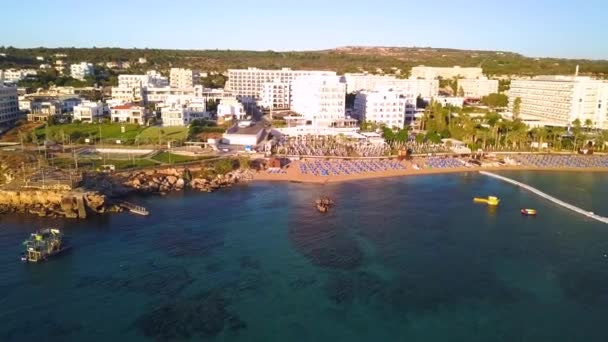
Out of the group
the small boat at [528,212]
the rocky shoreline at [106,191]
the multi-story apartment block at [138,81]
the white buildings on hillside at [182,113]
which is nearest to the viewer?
the rocky shoreline at [106,191]

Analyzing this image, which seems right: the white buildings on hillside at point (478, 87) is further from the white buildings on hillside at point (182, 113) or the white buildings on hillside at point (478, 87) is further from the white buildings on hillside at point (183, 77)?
the white buildings on hillside at point (182, 113)

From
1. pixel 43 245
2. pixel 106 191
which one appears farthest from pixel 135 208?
pixel 43 245

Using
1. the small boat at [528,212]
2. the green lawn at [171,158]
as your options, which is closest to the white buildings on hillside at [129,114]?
the green lawn at [171,158]

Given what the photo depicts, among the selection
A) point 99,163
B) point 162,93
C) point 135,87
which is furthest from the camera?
point 162,93

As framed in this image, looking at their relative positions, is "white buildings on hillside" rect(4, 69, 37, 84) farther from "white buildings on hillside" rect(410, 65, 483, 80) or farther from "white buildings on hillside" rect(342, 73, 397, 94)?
"white buildings on hillside" rect(410, 65, 483, 80)

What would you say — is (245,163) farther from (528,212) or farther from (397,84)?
(397,84)

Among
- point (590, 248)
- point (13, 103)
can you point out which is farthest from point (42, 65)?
point (590, 248)

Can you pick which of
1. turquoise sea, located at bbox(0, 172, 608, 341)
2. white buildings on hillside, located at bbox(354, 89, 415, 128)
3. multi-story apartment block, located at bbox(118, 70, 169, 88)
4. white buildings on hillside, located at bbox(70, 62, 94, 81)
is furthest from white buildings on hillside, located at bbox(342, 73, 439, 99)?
turquoise sea, located at bbox(0, 172, 608, 341)
